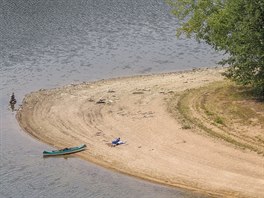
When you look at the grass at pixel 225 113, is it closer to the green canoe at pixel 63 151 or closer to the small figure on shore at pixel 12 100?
the green canoe at pixel 63 151

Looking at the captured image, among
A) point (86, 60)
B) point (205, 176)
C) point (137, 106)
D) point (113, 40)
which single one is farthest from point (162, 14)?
point (205, 176)

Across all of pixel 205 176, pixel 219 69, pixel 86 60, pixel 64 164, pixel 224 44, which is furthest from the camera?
pixel 86 60

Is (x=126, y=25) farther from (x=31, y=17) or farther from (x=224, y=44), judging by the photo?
(x=224, y=44)

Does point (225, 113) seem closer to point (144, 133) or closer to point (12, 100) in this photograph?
point (144, 133)

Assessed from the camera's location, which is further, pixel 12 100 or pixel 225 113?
pixel 12 100

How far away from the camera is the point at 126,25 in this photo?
101 m

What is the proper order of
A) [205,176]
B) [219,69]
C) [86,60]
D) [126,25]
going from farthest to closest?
[126,25]
[86,60]
[219,69]
[205,176]

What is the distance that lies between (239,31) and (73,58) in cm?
3305

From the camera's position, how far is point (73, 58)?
81062mm

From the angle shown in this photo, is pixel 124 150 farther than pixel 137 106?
No

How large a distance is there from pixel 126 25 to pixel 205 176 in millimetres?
61241

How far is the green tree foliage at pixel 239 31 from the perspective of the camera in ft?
173

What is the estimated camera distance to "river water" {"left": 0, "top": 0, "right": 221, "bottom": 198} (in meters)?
44.4

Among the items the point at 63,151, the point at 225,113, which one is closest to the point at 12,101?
the point at 63,151
